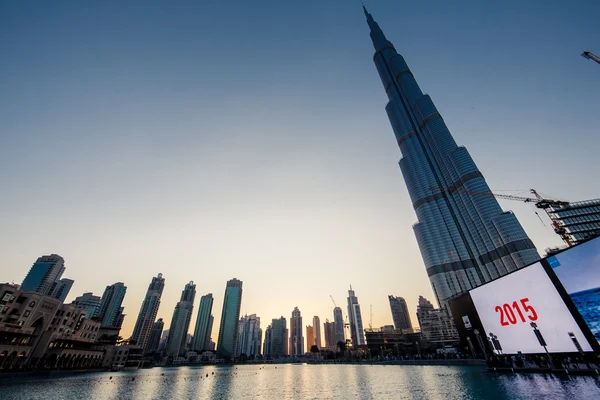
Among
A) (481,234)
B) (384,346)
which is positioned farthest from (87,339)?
(481,234)

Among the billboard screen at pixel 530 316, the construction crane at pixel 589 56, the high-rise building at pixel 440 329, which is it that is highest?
the construction crane at pixel 589 56

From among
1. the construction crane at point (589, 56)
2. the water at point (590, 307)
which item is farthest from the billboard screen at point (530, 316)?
the construction crane at point (589, 56)

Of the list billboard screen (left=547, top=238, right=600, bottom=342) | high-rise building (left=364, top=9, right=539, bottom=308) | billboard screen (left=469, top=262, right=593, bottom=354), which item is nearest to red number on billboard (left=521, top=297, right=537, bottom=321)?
billboard screen (left=469, top=262, right=593, bottom=354)

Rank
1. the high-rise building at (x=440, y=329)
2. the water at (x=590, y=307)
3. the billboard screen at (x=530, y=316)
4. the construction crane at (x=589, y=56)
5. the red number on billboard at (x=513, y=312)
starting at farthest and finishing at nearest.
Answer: the high-rise building at (x=440, y=329) → the construction crane at (x=589, y=56) → the red number on billboard at (x=513, y=312) → the billboard screen at (x=530, y=316) → the water at (x=590, y=307)

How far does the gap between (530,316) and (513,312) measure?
93.9 inches

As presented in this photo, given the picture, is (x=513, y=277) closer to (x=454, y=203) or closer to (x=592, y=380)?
(x=592, y=380)

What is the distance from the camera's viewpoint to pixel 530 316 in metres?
34.0

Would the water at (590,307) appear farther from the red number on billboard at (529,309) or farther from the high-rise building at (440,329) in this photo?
the high-rise building at (440,329)

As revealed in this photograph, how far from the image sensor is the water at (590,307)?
1103 inches

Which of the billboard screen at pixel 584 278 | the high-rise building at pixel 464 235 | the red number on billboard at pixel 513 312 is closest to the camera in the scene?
the billboard screen at pixel 584 278

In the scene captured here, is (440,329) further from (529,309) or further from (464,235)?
(529,309)

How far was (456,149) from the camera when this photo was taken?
193m

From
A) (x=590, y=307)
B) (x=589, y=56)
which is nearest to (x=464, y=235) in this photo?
(x=589, y=56)

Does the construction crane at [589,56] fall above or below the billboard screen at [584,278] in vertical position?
above
